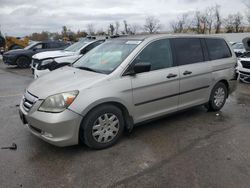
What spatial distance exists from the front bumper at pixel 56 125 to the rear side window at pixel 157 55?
4.58 feet

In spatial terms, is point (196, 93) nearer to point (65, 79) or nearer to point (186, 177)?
point (186, 177)

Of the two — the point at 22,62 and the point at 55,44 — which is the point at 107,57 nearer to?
the point at 55,44

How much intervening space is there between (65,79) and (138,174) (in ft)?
5.92

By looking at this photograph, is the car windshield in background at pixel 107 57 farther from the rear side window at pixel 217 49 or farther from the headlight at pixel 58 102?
the rear side window at pixel 217 49

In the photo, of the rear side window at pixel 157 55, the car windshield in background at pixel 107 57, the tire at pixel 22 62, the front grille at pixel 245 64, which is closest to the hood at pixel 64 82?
the car windshield in background at pixel 107 57

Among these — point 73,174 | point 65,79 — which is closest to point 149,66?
point 65,79

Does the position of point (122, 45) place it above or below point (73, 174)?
above

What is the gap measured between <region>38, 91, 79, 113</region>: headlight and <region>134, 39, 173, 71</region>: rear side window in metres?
1.22

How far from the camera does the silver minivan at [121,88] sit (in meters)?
3.44

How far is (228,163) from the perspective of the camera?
3379 millimetres

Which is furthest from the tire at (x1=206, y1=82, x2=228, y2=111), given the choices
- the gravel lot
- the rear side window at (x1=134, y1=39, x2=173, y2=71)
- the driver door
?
the rear side window at (x1=134, y1=39, x2=173, y2=71)

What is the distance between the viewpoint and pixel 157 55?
4.34 m

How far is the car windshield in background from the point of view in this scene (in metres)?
4.07

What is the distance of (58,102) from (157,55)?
6.20ft
